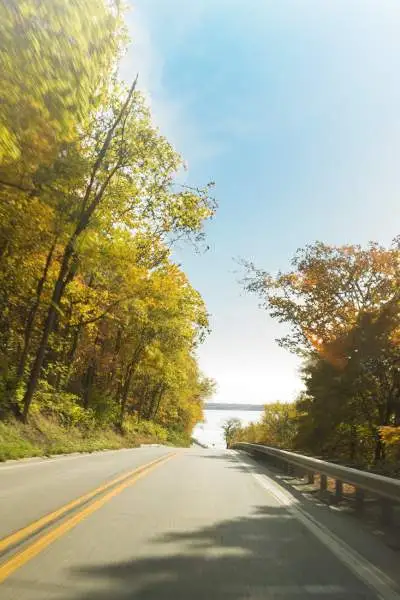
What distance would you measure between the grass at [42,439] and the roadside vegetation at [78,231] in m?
0.09

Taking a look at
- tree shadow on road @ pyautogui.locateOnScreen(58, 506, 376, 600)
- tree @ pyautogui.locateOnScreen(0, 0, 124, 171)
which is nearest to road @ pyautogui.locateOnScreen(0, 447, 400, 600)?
tree shadow on road @ pyautogui.locateOnScreen(58, 506, 376, 600)

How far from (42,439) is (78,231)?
352 inches

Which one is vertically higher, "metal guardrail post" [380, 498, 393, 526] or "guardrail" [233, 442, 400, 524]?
"guardrail" [233, 442, 400, 524]

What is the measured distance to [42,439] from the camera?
2095 centimetres

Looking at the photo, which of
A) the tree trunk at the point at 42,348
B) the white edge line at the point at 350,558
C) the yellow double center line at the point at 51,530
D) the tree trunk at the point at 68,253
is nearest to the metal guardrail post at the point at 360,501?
the white edge line at the point at 350,558

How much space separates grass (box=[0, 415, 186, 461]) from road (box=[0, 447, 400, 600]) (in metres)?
6.29

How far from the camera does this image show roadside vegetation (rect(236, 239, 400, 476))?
952 inches

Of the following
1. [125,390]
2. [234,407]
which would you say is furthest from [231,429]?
[125,390]

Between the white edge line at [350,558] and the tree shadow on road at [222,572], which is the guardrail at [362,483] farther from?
the tree shadow on road at [222,572]

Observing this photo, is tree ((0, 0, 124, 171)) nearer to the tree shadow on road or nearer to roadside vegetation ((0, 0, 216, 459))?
roadside vegetation ((0, 0, 216, 459))

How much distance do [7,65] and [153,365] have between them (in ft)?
118

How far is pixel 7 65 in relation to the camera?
6.99 meters

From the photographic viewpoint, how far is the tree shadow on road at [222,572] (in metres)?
4.56

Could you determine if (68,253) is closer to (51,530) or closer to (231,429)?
(51,530)
